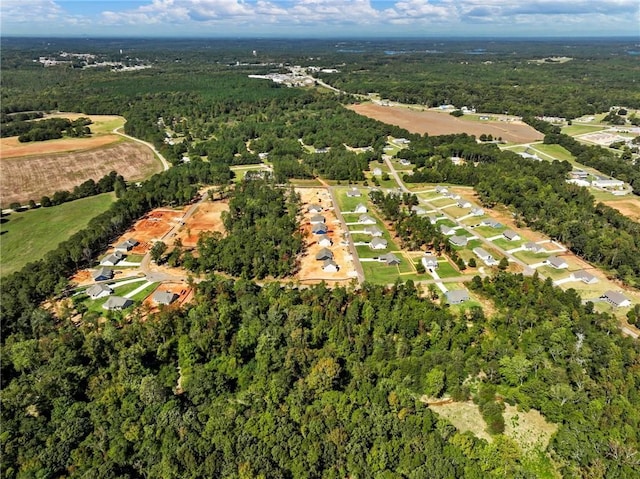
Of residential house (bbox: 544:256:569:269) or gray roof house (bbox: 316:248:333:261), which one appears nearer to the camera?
residential house (bbox: 544:256:569:269)

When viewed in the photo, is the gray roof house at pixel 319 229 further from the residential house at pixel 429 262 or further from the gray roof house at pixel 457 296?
the gray roof house at pixel 457 296

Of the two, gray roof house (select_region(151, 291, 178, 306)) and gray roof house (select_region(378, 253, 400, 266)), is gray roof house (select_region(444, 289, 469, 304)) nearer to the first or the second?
gray roof house (select_region(378, 253, 400, 266))

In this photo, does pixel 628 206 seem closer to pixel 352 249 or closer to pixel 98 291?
pixel 352 249

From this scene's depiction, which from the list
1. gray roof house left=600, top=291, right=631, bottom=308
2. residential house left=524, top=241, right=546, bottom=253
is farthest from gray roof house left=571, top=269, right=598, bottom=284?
residential house left=524, top=241, right=546, bottom=253

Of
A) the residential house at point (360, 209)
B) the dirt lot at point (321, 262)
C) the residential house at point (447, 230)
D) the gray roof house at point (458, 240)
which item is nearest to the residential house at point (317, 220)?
the dirt lot at point (321, 262)

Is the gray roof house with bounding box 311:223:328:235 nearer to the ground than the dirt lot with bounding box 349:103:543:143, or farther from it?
nearer to the ground

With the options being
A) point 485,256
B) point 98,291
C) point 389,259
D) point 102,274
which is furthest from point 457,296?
point 102,274
